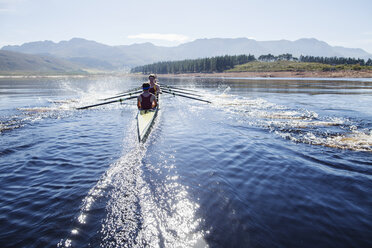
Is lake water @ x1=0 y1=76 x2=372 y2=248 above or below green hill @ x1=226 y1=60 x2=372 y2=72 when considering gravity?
below

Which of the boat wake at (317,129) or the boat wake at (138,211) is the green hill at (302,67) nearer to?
the boat wake at (317,129)

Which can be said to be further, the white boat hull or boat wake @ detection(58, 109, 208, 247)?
the white boat hull

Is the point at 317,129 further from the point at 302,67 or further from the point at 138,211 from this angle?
the point at 302,67

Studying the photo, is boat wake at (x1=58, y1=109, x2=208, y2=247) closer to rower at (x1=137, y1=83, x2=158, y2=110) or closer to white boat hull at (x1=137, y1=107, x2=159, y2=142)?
white boat hull at (x1=137, y1=107, x2=159, y2=142)

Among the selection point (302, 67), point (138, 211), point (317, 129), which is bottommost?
point (138, 211)

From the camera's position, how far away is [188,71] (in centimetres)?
17962

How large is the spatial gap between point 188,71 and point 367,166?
584 ft

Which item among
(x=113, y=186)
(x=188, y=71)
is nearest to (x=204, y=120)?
(x=113, y=186)

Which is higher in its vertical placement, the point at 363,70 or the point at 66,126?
the point at 363,70

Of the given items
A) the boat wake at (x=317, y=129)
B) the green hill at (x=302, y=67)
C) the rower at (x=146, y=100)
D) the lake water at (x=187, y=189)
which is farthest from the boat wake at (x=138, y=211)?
the green hill at (x=302, y=67)

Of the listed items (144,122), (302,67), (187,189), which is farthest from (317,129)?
(302,67)

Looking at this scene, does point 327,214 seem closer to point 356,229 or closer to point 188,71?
point 356,229

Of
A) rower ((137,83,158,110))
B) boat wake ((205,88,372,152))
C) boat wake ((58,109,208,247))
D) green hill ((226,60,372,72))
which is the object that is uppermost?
green hill ((226,60,372,72))

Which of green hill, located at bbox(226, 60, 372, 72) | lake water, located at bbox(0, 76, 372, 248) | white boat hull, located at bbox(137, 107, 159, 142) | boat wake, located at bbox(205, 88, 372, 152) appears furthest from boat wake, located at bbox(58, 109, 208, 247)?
green hill, located at bbox(226, 60, 372, 72)
